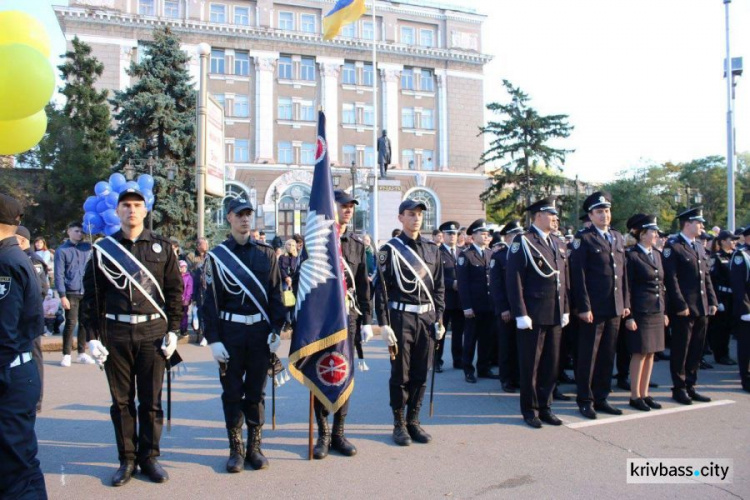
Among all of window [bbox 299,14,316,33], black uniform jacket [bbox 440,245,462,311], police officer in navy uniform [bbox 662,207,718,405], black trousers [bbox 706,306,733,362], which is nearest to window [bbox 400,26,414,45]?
window [bbox 299,14,316,33]

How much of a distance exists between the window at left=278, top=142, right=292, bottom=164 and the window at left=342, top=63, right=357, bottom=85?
25.1ft

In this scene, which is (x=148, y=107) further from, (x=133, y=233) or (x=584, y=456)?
(x=584, y=456)

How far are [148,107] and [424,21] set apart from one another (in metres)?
33.6

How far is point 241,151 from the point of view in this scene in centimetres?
4534

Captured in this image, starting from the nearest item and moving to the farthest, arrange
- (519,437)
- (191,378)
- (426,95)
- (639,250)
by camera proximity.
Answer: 1. (519,437)
2. (639,250)
3. (191,378)
4. (426,95)

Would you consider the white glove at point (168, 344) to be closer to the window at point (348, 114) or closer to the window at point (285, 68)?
the window at point (348, 114)

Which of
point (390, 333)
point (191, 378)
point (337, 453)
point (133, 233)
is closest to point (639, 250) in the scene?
point (390, 333)

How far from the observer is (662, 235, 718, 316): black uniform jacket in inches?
273

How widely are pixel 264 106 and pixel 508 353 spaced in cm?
4135

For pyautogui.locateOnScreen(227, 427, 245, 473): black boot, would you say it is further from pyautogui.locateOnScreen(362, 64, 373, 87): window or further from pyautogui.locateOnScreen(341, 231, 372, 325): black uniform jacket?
pyautogui.locateOnScreen(362, 64, 373, 87): window

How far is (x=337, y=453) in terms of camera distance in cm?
518

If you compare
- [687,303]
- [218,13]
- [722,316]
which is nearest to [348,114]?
[218,13]

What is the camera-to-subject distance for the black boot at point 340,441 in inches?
202

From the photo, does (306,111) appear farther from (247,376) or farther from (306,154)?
(247,376)
